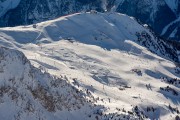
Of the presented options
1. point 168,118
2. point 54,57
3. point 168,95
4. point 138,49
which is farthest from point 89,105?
point 138,49

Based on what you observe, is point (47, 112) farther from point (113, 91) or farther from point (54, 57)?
point (54, 57)

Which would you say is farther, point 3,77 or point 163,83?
point 163,83

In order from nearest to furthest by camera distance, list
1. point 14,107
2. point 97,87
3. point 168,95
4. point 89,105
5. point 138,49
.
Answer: point 14,107 → point 89,105 → point 97,87 → point 168,95 → point 138,49

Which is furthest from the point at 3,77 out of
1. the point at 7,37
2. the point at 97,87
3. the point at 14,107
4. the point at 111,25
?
the point at 111,25

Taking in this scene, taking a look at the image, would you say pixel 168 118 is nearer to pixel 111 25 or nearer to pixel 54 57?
pixel 54 57

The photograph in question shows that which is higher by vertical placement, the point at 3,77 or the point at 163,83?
the point at 3,77

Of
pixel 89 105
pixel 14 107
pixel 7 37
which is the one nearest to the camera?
pixel 14 107

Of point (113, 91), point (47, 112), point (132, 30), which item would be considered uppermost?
point (47, 112)
